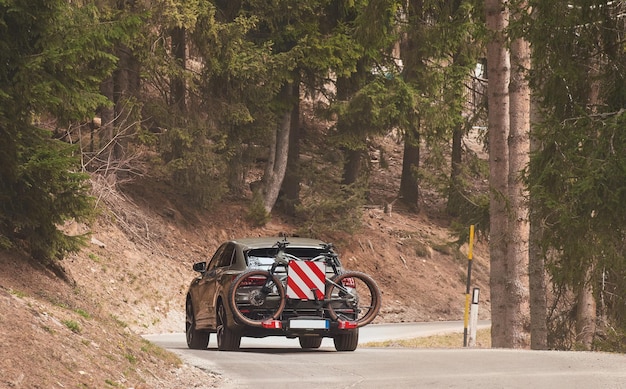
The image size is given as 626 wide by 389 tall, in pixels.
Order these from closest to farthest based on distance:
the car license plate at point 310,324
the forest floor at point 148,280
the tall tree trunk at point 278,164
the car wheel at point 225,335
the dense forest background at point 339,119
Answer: the forest floor at point 148,280
the dense forest background at point 339,119
the car license plate at point 310,324
the car wheel at point 225,335
the tall tree trunk at point 278,164

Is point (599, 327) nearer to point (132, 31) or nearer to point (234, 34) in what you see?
point (234, 34)

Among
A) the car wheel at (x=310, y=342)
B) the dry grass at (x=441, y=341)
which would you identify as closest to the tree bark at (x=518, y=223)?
the dry grass at (x=441, y=341)

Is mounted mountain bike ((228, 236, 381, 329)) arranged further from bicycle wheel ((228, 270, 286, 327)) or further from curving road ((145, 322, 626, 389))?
curving road ((145, 322, 626, 389))

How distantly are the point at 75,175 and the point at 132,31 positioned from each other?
6.72 ft

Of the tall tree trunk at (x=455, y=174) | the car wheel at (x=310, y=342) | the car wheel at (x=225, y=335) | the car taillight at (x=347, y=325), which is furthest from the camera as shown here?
the tall tree trunk at (x=455, y=174)

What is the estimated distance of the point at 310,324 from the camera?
54.3 ft

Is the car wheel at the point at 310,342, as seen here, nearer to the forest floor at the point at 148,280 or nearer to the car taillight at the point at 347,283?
the car taillight at the point at 347,283

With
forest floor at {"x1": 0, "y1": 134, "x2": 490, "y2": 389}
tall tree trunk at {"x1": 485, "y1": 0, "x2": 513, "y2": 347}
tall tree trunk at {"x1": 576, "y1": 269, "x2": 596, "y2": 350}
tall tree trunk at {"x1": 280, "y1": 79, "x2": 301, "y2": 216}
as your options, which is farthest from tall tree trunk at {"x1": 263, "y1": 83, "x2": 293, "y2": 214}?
tall tree trunk at {"x1": 485, "y1": 0, "x2": 513, "y2": 347}

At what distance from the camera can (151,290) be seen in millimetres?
29500

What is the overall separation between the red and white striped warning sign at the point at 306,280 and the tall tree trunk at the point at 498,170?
6573mm

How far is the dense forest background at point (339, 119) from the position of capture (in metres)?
15.3

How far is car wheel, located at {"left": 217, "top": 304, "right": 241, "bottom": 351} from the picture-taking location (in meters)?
16.9

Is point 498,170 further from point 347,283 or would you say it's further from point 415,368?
point 415,368

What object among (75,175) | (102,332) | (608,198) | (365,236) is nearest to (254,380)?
(102,332)
